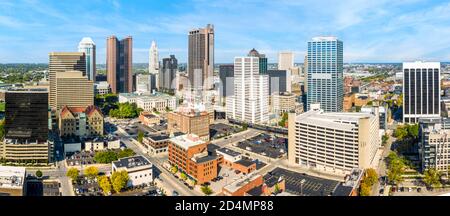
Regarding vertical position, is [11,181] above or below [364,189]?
above

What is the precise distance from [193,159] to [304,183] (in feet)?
6.07

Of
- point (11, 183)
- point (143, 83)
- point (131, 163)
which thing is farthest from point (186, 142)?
point (143, 83)

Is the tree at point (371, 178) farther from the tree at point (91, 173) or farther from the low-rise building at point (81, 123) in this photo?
the low-rise building at point (81, 123)

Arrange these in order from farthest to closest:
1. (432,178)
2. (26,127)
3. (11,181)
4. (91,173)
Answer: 1. (26,127)
2. (91,173)
3. (432,178)
4. (11,181)

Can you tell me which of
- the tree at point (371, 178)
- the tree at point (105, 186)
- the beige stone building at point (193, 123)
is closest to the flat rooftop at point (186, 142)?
the tree at point (105, 186)

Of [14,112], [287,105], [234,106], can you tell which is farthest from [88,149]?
[287,105]

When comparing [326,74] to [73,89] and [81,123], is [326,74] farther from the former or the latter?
[73,89]

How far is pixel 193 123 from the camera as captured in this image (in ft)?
30.5

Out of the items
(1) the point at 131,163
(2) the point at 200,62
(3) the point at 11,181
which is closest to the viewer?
(3) the point at 11,181

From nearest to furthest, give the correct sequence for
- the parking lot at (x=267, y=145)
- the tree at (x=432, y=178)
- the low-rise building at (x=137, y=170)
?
the tree at (x=432, y=178) → the low-rise building at (x=137, y=170) → the parking lot at (x=267, y=145)

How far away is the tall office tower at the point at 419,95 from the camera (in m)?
11.4

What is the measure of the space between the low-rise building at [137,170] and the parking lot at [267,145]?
277 centimetres

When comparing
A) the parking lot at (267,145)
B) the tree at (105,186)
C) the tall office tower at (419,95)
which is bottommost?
the tree at (105,186)

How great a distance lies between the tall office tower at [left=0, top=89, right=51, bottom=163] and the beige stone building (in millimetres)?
3295
